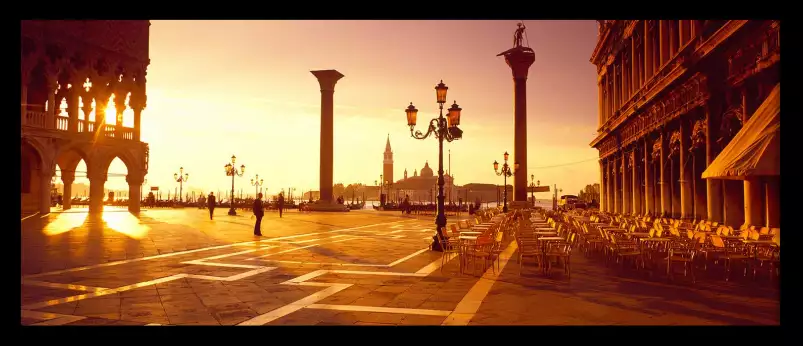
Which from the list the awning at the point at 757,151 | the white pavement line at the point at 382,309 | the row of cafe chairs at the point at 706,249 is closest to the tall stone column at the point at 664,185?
the row of cafe chairs at the point at 706,249

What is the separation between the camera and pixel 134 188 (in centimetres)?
3509

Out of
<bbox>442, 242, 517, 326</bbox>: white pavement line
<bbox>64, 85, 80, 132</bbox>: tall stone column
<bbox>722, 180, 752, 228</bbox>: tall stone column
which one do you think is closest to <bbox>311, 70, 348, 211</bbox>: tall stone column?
<bbox>64, 85, 80, 132</bbox>: tall stone column

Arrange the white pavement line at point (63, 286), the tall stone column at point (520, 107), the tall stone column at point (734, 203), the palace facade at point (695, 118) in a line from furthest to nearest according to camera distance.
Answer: the tall stone column at point (520, 107), the tall stone column at point (734, 203), the palace facade at point (695, 118), the white pavement line at point (63, 286)

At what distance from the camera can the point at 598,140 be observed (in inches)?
1598

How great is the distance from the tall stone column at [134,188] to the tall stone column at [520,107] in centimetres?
3014

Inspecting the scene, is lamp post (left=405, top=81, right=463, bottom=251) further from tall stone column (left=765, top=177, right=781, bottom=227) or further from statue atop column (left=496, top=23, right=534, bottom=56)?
statue atop column (left=496, top=23, right=534, bottom=56)

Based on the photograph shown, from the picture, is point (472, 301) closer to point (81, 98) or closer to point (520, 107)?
point (81, 98)

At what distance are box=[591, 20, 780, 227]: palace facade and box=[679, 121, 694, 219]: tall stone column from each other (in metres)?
0.04

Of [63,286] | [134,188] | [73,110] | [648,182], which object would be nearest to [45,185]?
[73,110]

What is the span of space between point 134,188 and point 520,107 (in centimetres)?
3210

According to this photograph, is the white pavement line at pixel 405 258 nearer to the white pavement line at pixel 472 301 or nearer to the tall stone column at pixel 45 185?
the white pavement line at pixel 472 301

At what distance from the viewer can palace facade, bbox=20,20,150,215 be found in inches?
1125

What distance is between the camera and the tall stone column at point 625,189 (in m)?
32.4
